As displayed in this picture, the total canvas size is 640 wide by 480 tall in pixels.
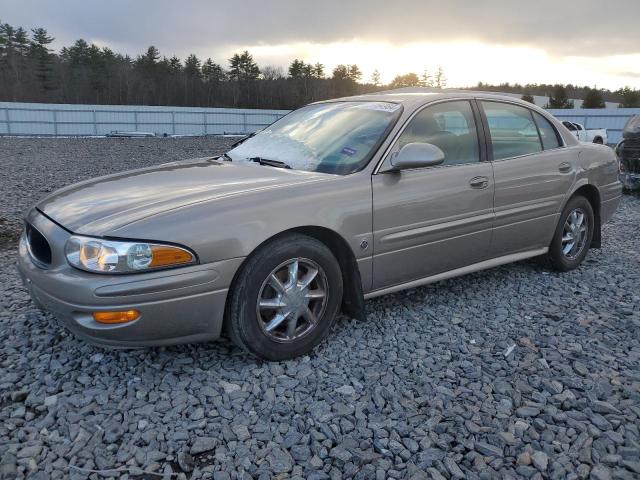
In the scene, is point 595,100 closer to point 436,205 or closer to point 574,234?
point 574,234

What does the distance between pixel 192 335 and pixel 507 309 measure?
237 cm

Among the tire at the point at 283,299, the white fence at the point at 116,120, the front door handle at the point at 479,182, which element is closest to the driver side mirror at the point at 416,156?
the front door handle at the point at 479,182

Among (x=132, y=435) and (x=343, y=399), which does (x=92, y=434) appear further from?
(x=343, y=399)

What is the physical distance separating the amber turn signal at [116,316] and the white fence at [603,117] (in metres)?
26.8

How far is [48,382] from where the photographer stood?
9.26ft

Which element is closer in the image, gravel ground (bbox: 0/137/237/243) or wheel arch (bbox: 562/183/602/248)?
wheel arch (bbox: 562/183/602/248)

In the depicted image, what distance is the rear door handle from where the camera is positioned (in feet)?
14.8

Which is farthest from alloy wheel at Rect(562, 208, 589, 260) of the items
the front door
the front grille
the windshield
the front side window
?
the front grille

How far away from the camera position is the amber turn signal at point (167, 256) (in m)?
2.59

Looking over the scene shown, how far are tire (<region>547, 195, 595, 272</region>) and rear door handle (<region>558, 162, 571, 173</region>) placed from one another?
11.7 inches

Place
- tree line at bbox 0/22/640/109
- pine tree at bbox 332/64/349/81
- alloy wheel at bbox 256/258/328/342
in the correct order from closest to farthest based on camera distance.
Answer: alloy wheel at bbox 256/258/328/342, tree line at bbox 0/22/640/109, pine tree at bbox 332/64/349/81

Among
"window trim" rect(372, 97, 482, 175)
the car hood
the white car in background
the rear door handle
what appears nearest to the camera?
the car hood

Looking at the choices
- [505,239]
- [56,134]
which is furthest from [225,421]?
[56,134]

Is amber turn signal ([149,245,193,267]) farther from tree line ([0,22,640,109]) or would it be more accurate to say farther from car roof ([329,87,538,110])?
tree line ([0,22,640,109])
